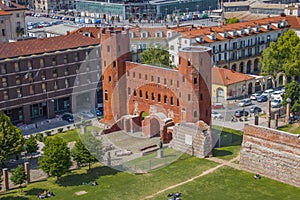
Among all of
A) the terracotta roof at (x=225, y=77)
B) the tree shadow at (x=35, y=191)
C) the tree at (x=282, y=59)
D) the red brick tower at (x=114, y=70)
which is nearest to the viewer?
the tree shadow at (x=35, y=191)

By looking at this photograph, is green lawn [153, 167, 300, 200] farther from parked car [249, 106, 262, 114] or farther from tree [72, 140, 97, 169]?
parked car [249, 106, 262, 114]

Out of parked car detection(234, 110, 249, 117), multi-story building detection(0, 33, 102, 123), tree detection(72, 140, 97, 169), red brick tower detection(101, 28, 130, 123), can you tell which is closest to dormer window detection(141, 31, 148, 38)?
multi-story building detection(0, 33, 102, 123)

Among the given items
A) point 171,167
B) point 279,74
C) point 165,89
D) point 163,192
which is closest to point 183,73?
point 165,89

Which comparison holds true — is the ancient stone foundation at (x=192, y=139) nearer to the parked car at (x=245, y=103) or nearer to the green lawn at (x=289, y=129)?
the green lawn at (x=289, y=129)

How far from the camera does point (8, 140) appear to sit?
7425 centimetres

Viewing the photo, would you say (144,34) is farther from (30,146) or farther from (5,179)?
(5,179)

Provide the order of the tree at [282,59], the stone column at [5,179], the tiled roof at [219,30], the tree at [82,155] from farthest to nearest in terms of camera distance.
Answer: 1. the tiled roof at [219,30]
2. the tree at [282,59]
3. the tree at [82,155]
4. the stone column at [5,179]

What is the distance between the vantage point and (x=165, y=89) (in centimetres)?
8750

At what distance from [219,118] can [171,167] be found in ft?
76.6

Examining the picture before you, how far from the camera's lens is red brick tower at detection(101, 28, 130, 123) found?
9200 cm

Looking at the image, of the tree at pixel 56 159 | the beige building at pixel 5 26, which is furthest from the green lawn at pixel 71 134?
the beige building at pixel 5 26

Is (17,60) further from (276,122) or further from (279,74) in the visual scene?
(279,74)

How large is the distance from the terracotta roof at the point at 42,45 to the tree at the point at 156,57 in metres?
10.0

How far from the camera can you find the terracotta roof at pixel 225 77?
10725 cm
